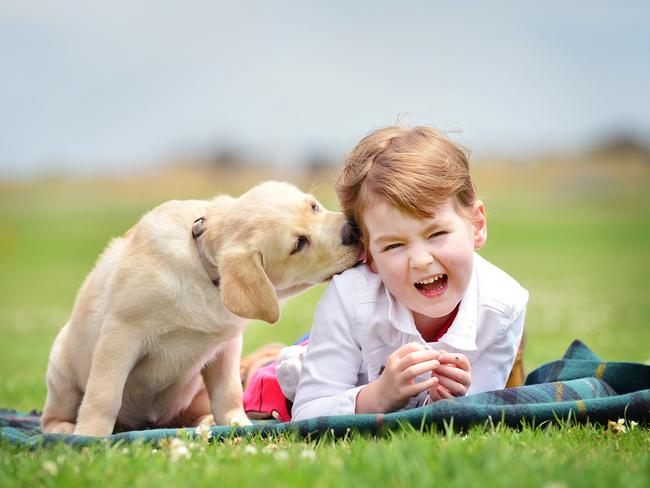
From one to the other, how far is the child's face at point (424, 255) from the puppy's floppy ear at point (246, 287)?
0.50 meters

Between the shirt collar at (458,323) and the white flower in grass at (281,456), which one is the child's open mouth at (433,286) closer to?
the shirt collar at (458,323)

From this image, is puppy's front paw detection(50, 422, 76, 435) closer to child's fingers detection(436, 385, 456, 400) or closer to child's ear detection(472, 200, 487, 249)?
child's fingers detection(436, 385, 456, 400)

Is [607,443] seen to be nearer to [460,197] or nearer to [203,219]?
[460,197]

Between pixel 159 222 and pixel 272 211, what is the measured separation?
23.8 inches

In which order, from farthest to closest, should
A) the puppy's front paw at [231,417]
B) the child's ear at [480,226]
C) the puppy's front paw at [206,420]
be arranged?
1. the puppy's front paw at [206,420]
2. the puppy's front paw at [231,417]
3. the child's ear at [480,226]

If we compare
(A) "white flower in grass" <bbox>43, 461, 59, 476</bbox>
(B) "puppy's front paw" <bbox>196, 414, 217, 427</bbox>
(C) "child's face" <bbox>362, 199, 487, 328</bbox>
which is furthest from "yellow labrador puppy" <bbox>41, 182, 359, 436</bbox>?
(A) "white flower in grass" <bbox>43, 461, 59, 476</bbox>

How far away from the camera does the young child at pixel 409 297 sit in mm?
3473

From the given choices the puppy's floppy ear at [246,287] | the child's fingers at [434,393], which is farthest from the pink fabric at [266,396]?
the child's fingers at [434,393]

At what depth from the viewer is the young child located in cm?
347

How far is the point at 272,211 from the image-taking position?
3.73 m

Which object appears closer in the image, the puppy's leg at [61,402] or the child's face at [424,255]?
the child's face at [424,255]

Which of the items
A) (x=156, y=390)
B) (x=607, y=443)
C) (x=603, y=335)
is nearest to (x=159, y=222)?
(x=156, y=390)

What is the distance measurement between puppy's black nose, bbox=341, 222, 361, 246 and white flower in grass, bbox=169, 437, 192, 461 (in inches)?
48.1

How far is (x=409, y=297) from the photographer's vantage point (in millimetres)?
3553
